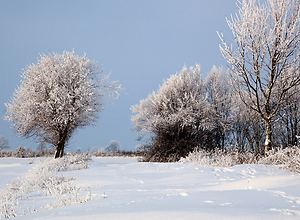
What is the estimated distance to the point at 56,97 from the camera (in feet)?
44.6

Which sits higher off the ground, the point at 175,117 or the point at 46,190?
the point at 175,117

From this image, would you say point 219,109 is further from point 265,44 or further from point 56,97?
point 56,97

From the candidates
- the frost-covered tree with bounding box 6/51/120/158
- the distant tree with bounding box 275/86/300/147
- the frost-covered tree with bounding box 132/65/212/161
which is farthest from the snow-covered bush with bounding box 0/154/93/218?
the distant tree with bounding box 275/86/300/147

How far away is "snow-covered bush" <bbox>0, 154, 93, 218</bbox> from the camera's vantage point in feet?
14.0

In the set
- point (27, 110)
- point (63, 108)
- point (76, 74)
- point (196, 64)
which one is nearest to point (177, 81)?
point (196, 64)

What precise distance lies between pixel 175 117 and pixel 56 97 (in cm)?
783

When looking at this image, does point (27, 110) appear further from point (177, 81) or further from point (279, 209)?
point (279, 209)

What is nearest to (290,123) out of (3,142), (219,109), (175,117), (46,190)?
(219,109)

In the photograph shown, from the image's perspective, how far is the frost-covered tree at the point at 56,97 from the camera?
552 inches

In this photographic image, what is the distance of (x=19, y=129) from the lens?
587 inches

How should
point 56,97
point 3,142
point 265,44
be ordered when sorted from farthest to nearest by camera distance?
point 3,142 → point 56,97 → point 265,44

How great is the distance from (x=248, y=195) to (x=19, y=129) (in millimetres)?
15191

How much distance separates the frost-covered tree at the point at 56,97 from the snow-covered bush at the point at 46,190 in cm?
345

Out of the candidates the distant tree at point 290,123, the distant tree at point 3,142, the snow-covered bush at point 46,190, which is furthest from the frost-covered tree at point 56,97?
the distant tree at point 3,142
